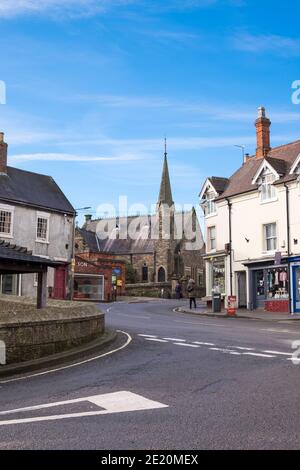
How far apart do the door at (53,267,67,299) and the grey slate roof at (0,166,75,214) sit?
4366mm

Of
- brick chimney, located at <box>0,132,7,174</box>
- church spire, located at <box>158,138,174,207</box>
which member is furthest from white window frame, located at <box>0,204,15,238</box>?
church spire, located at <box>158,138,174,207</box>

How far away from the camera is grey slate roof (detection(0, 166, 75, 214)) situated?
35.3 meters

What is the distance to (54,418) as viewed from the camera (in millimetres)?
6949

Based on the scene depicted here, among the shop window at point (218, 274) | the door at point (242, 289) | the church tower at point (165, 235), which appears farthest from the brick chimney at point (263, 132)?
the church tower at point (165, 235)

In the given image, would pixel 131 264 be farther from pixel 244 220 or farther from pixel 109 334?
pixel 109 334

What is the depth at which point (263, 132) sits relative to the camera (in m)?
36.1

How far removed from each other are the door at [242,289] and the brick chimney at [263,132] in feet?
27.6

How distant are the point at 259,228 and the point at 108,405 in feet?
85.4

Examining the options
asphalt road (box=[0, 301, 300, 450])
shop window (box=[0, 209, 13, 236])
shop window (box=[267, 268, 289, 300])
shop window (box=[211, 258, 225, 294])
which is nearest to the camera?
asphalt road (box=[0, 301, 300, 450])

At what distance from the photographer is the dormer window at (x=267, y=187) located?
31836mm

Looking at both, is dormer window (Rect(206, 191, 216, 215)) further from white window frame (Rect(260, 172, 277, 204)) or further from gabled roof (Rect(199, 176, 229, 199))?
white window frame (Rect(260, 172, 277, 204))

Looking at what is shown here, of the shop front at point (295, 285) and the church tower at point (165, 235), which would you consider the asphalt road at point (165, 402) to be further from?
the church tower at point (165, 235)

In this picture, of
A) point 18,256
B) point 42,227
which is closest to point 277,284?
point 42,227
